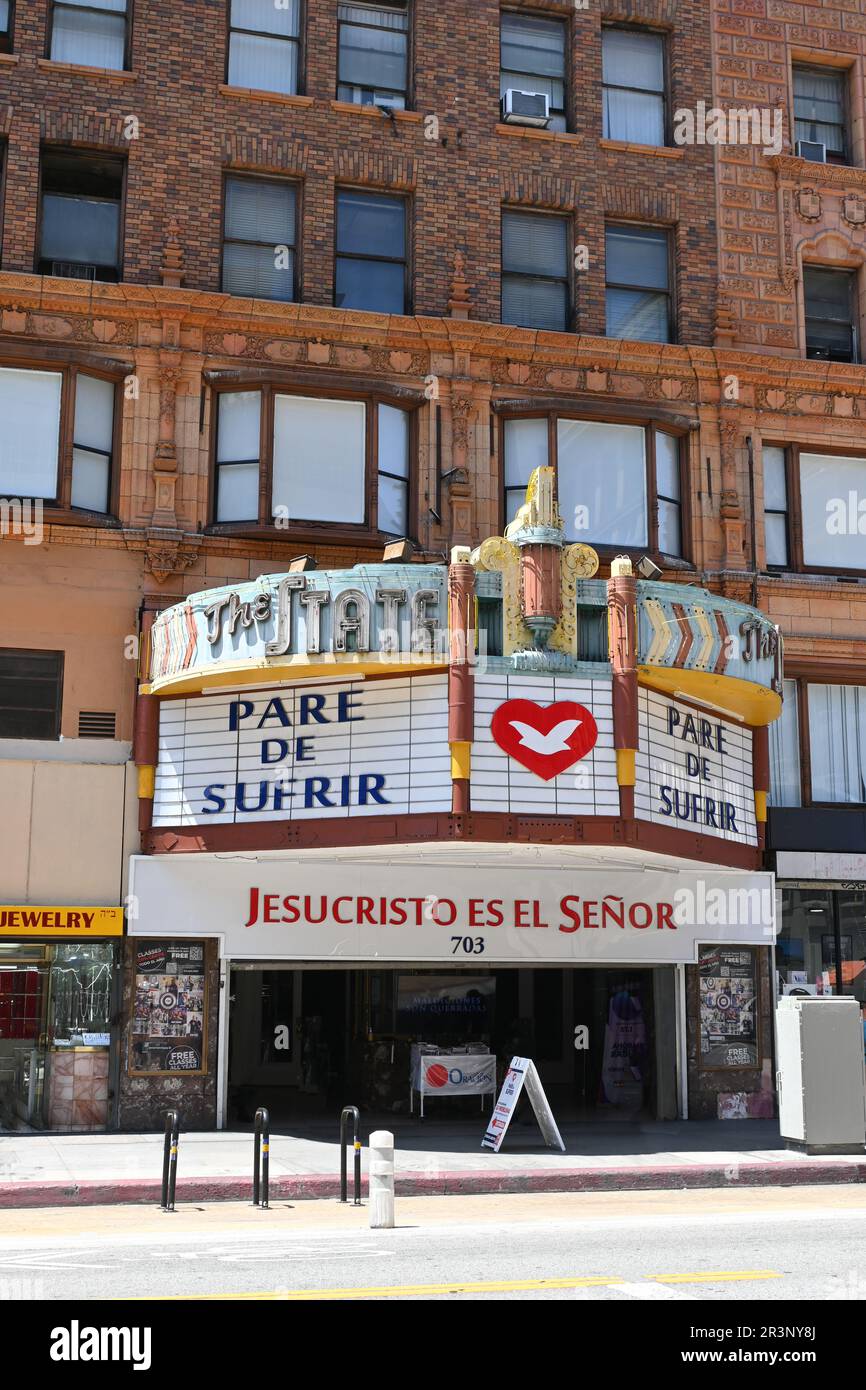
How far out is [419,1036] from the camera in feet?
79.7

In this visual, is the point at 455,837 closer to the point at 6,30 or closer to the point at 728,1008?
the point at 728,1008

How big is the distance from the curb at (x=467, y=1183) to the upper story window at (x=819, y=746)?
8366 mm

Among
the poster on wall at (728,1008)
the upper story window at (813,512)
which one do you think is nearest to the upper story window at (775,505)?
the upper story window at (813,512)

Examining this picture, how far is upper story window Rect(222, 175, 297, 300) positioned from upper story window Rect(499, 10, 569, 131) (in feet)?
15.6

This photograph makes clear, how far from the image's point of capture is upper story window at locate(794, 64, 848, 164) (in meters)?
27.8

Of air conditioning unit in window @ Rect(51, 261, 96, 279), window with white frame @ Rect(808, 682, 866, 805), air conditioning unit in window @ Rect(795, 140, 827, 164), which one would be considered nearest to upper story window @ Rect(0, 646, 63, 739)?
air conditioning unit in window @ Rect(51, 261, 96, 279)

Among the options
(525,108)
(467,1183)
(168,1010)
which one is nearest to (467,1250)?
(467,1183)

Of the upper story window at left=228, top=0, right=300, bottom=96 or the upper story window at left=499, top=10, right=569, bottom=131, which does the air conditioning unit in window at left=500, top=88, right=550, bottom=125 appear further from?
the upper story window at left=228, top=0, right=300, bottom=96

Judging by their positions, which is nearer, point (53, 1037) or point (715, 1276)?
point (715, 1276)

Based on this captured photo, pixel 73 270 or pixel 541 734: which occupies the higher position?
pixel 73 270

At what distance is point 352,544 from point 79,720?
4965 millimetres

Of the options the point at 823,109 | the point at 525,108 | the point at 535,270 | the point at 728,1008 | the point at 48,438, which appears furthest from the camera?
the point at 823,109

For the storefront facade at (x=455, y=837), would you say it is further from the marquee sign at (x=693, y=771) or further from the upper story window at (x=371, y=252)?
the upper story window at (x=371, y=252)

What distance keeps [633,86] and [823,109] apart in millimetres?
3760
